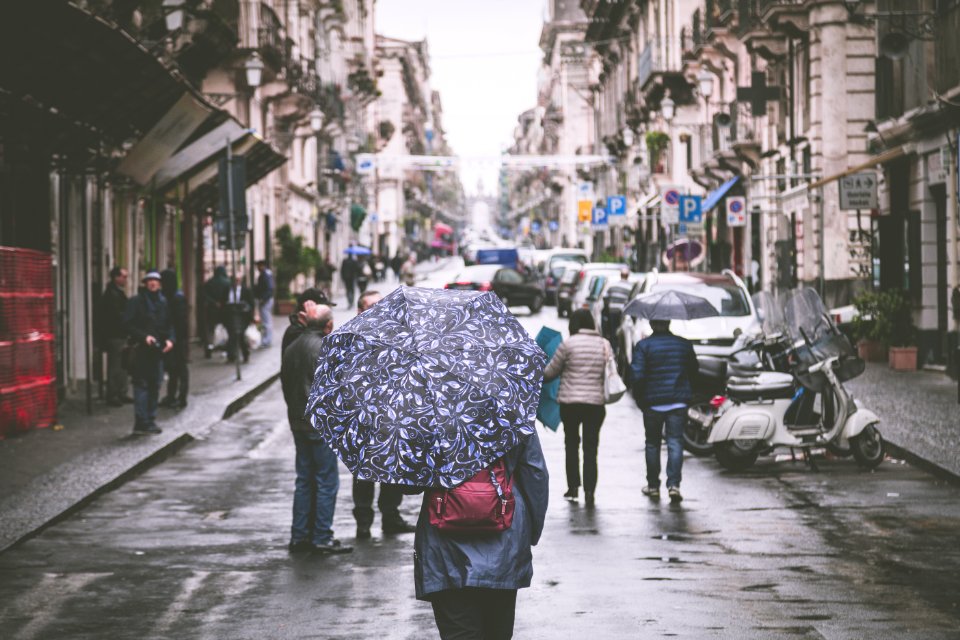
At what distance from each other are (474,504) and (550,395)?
787cm

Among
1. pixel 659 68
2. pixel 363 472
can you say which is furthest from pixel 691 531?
pixel 659 68

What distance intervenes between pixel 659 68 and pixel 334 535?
45.7 metres

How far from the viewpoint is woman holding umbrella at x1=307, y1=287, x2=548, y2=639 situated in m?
5.14

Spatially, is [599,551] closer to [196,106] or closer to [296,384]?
[296,384]

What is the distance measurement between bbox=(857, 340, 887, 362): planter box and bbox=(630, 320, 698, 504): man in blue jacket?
14.4 meters

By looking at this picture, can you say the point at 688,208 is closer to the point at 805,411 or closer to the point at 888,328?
the point at 888,328

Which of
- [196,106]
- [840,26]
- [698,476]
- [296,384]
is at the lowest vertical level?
[698,476]

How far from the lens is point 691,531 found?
37.0ft

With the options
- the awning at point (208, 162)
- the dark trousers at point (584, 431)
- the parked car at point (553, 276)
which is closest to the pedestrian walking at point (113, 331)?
the awning at point (208, 162)

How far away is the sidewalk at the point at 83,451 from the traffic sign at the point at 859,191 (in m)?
9.65

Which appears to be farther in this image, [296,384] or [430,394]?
[296,384]

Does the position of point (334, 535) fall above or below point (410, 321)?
below

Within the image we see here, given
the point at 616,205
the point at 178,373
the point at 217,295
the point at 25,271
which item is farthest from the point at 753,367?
the point at 616,205

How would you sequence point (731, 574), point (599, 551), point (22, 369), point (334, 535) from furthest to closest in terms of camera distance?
point (22, 369), point (334, 535), point (599, 551), point (731, 574)
